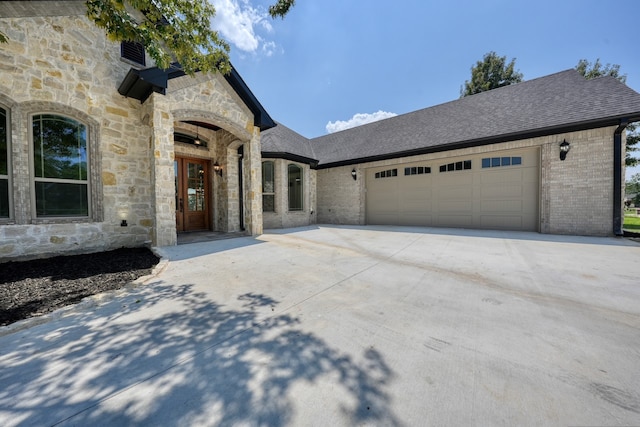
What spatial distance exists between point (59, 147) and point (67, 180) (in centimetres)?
73

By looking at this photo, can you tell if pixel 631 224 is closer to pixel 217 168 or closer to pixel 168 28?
pixel 217 168

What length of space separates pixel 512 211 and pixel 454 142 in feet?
10.8

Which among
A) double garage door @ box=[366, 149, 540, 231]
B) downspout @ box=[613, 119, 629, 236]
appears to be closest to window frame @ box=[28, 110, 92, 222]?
double garage door @ box=[366, 149, 540, 231]

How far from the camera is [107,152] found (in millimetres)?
5758

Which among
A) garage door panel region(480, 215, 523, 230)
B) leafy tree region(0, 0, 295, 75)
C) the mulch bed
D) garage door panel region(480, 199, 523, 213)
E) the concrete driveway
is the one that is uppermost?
leafy tree region(0, 0, 295, 75)

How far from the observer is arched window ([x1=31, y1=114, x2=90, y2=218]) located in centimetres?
502

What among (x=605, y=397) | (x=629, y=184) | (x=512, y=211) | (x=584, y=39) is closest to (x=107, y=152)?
(x=605, y=397)

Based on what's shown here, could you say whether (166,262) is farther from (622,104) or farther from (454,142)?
(622,104)

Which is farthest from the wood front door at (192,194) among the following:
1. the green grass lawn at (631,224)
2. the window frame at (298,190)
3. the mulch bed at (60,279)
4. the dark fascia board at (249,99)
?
the green grass lawn at (631,224)

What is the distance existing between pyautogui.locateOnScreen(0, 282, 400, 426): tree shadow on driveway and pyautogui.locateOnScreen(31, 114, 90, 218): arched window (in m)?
4.29

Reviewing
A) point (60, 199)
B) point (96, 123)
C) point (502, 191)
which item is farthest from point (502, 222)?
point (60, 199)

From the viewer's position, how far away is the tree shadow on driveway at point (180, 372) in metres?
1.40

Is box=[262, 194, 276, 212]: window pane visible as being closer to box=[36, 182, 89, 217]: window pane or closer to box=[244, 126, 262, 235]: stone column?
box=[244, 126, 262, 235]: stone column

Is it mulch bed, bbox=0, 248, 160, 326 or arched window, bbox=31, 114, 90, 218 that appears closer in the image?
mulch bed, bbox=0, 248, 160, 326
